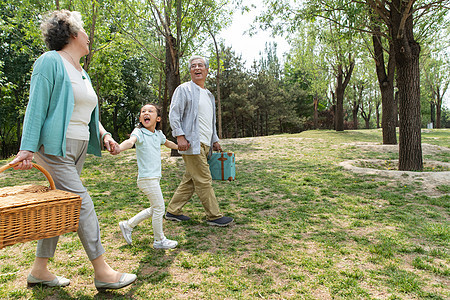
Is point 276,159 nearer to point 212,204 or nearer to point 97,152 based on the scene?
point 212,204

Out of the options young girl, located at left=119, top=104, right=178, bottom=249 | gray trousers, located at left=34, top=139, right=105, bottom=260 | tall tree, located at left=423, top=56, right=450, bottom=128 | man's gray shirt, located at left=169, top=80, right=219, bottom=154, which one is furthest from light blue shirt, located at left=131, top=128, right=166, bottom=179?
tall tree, located at left=423, top=56, right=450, bottom=128

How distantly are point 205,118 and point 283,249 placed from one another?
6.20ft

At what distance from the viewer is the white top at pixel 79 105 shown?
228 cm

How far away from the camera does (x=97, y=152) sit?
2.66 metres

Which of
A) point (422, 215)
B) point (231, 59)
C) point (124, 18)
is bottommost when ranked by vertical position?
point (422, 215)

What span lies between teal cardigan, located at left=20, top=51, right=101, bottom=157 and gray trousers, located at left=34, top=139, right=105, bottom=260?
0.09 metres

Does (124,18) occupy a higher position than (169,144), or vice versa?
(124,18)

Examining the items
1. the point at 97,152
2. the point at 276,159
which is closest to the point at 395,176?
the point at 276,159

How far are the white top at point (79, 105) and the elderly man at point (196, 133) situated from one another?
4.49 feet

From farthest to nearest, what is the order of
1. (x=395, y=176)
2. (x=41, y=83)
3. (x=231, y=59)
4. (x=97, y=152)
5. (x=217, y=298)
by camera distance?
(x=231, y=59) → (x=395, y=176) → (x=97, y=152) → (x=217, y=298) → (x=41, y=83)

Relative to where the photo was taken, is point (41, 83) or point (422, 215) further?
point (422, 215)

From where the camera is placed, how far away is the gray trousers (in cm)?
216

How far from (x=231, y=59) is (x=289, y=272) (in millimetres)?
29188

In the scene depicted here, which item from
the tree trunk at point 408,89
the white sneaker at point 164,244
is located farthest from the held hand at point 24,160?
the tree trunk at point 408,89
